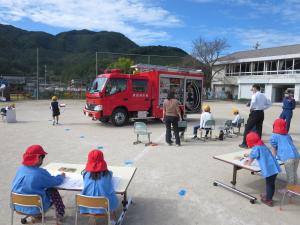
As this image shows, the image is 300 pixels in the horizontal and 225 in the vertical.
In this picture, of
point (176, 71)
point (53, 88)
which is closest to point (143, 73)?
point (176, 71)

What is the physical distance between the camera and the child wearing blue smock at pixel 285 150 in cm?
506

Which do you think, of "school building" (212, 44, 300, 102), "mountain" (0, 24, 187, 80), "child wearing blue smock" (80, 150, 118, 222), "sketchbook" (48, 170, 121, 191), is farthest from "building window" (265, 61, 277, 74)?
"child wearing blue smock" (80, 150, 118, 222)

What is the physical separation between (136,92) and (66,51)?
300 ft

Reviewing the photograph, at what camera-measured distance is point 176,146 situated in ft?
30.1

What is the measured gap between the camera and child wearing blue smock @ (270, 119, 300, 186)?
199 inches

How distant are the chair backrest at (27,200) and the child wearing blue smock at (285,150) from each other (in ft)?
13.3

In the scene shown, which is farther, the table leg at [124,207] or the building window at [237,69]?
the building window at [237,69]

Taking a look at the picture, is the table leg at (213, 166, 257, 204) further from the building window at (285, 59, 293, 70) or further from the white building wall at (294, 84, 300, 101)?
the building window at (285, 59, 293, 70)

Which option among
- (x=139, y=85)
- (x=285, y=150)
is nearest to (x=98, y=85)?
(x=139, y=85)

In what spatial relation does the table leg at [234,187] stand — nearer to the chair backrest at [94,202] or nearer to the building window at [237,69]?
the chair backrest at [94,202]

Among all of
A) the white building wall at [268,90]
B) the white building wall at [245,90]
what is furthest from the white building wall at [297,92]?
the white building wall at [245,90]

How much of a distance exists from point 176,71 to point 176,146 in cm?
594

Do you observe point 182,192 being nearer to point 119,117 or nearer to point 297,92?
point 119,117

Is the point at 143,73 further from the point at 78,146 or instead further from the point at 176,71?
the point at 78,146
